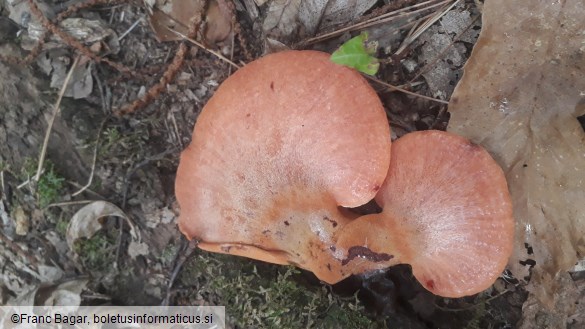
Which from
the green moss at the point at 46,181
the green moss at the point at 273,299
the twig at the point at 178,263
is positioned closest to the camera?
the green moss at the point at 273,299

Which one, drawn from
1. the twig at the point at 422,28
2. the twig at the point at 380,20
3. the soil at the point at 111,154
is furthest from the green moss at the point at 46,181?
the twig at the point at 422,28

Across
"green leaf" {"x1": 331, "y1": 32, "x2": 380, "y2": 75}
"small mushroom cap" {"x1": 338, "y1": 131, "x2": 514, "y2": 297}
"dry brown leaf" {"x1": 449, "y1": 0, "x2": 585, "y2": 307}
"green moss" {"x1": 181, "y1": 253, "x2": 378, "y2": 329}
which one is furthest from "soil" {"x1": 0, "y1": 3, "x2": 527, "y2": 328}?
"dry brown leaf" {"x1": 449, "y1": 0, "x2": 585, "y2": 307}

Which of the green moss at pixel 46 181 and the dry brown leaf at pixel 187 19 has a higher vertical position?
the dry brown leaf at pixel 187 19

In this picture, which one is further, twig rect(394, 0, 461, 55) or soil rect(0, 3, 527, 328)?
soil rect(0, 3, 527, 328)

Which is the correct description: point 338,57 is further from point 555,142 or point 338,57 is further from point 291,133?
point 555,142

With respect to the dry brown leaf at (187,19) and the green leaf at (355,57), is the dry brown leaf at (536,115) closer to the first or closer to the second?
the green leaf at (355,57)

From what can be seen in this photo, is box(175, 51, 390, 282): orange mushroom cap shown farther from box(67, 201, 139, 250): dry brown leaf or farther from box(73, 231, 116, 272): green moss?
box(73, 231, 116, 272): green moss

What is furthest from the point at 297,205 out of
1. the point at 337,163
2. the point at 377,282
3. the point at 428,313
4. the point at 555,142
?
the point at 555,142
